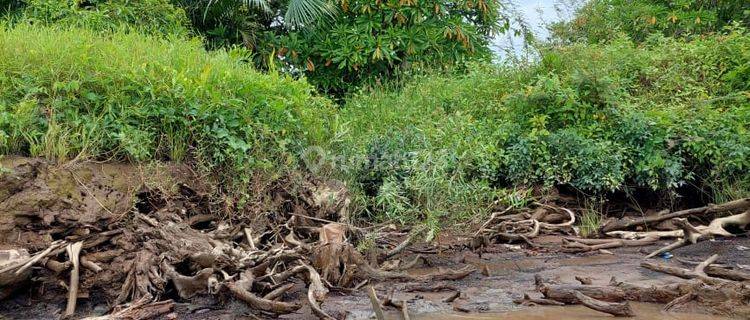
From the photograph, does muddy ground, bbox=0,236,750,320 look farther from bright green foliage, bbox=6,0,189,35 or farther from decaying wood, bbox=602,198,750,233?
bright green foliage, bbox=6,0,189,35

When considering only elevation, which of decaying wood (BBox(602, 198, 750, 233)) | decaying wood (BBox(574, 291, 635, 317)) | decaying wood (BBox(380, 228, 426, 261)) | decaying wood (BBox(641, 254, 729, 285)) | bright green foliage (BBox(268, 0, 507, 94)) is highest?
bright green foliage (BBox(268, 0, 507, 94))

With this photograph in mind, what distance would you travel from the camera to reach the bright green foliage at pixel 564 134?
6.33 metres

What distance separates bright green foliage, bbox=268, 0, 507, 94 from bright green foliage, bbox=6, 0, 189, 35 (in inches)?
79.4

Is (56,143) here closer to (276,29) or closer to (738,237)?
(738,237)

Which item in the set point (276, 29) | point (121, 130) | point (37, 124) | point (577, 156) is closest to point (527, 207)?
point (577, 156)

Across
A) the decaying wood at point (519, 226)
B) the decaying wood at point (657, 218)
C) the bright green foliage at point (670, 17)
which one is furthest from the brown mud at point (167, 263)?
the bright green foliage at point (670, 17)

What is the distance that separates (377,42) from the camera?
10203 millimetres

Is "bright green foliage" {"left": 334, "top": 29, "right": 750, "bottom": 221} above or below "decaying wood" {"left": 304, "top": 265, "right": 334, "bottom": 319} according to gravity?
above

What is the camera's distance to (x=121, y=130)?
15.7 feet

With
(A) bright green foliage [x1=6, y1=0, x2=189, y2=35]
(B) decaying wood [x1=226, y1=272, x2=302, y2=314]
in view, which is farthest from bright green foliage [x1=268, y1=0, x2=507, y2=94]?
(B) decaying wood [x1=226, y1=272, x2=302, y2=314]

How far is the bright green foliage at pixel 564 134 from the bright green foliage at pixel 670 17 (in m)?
3.08

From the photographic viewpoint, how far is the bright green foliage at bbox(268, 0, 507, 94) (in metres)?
10.3

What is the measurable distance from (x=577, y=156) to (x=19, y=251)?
17.8 feet

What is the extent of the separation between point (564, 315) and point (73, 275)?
3008 millimetres
